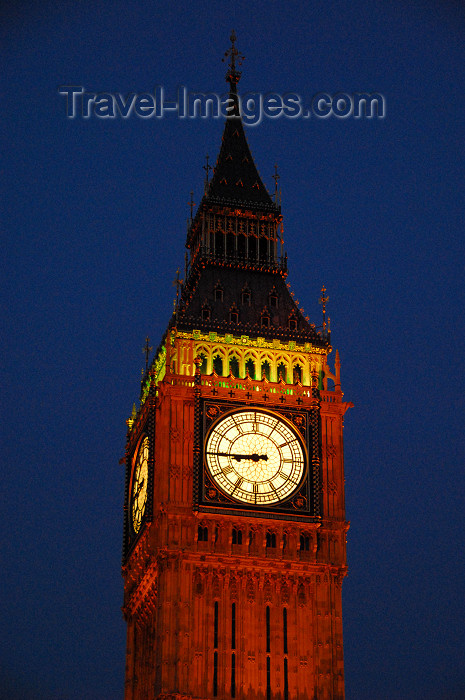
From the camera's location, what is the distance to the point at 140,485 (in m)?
77.0

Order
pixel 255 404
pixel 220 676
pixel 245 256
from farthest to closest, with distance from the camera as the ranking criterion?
pixel 245 256
pixel 255 404
pixel 220 676

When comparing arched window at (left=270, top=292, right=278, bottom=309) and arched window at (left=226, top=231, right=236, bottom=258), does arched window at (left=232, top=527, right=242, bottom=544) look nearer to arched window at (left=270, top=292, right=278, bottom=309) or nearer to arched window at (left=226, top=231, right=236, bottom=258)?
arched window at (left=270, top=292, right=278, bottom=309)

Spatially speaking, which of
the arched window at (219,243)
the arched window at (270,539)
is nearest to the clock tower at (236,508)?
the arched window at (270,539)

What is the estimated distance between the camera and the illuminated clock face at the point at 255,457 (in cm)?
7362

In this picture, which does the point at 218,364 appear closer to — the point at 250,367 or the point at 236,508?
the point at 250,367

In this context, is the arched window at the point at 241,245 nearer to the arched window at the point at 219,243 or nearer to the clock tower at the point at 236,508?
the arched window at the point at 219,243

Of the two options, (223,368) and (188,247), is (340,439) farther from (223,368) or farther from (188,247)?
(188,247)

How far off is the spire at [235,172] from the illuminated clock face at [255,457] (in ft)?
42.8

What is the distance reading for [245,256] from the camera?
82.3 meters

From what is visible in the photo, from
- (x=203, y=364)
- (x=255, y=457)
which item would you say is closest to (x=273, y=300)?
(x=203, y=364)

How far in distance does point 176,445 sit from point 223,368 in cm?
453

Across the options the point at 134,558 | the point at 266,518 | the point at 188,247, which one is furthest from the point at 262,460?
the point at 188,247

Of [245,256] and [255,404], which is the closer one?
[255,404]

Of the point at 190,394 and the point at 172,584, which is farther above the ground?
the point at 190,394
